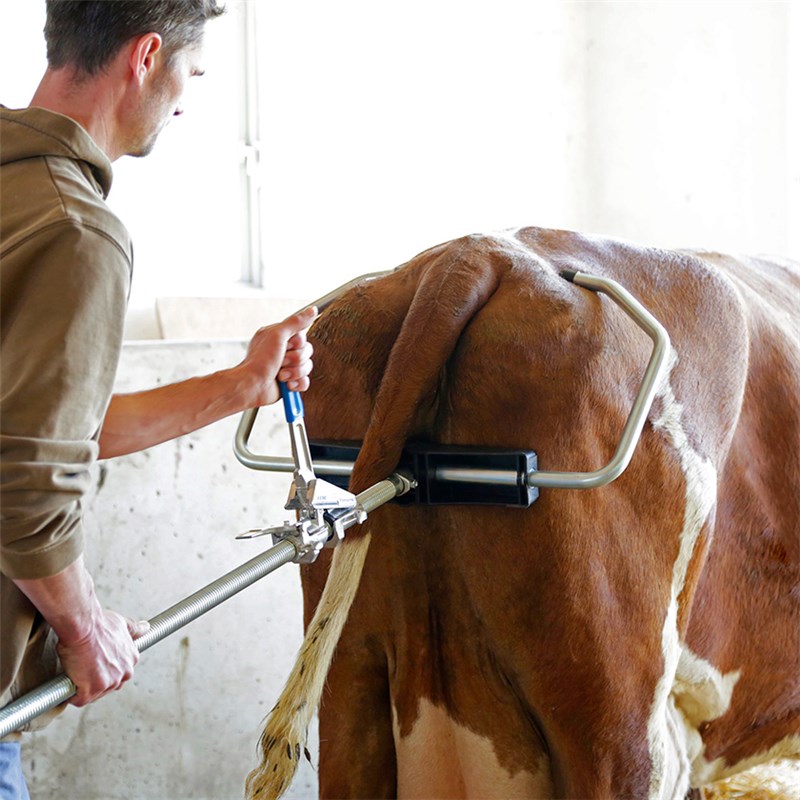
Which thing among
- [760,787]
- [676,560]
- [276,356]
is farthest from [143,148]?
[760,787]

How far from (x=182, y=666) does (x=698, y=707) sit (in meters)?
1.24

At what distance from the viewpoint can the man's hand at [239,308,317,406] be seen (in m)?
1.07

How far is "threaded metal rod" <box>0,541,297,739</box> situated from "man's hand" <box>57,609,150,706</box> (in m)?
0.01

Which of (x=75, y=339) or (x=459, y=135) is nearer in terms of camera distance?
(x=75, y=339)

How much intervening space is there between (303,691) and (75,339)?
594 millimetres

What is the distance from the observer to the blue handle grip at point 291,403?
111 centimetres

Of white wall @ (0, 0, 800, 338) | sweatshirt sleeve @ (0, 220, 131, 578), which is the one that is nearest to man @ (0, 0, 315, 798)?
sweatshirt sleeve @ (0, 220, 131, 578)

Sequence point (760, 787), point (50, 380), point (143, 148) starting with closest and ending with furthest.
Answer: point (50, 380) → point (143, 148) → point (760, 787)

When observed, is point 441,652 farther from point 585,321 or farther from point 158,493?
point 158,493

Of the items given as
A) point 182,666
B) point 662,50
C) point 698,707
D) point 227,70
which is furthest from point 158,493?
point 662,50

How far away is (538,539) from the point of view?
1.29m

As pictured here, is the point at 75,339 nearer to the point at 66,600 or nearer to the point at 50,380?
the point at 50,380

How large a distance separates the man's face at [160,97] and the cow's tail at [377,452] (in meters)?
0.43

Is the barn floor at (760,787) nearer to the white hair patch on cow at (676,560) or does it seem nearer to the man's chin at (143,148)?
the white hair patch on cow at (676,560)
